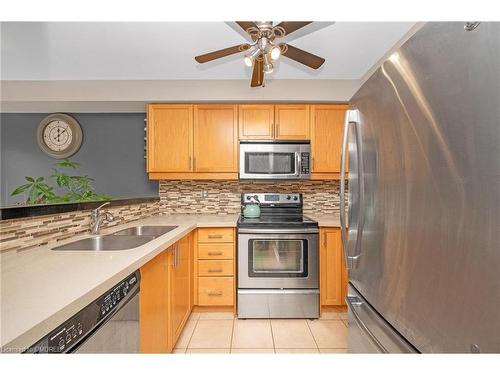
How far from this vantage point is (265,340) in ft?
7.14

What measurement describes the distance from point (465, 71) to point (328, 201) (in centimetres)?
275

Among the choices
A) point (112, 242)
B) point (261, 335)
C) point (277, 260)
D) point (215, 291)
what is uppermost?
point (112, 242)

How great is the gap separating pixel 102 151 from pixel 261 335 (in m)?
2.90

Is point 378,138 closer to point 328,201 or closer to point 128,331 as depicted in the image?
point 128,331

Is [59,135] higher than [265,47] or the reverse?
the reverse

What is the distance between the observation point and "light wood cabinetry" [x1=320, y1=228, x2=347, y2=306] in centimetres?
263

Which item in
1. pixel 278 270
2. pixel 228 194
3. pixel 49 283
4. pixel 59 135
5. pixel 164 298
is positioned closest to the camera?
pixel 49 283

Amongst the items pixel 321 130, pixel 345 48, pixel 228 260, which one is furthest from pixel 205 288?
pixel 345 48

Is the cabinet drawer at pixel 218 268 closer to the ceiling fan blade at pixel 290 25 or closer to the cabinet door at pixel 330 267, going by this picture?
the cabinet door at pixel 330 267

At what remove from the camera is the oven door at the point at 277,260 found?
8.38 feet

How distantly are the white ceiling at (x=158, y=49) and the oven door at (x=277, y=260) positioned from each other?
1.64 metres

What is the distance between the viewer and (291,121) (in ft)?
9.94

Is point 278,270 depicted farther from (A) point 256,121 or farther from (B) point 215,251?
(A) point 256,121

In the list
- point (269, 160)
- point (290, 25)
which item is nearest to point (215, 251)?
point (269, 160)
